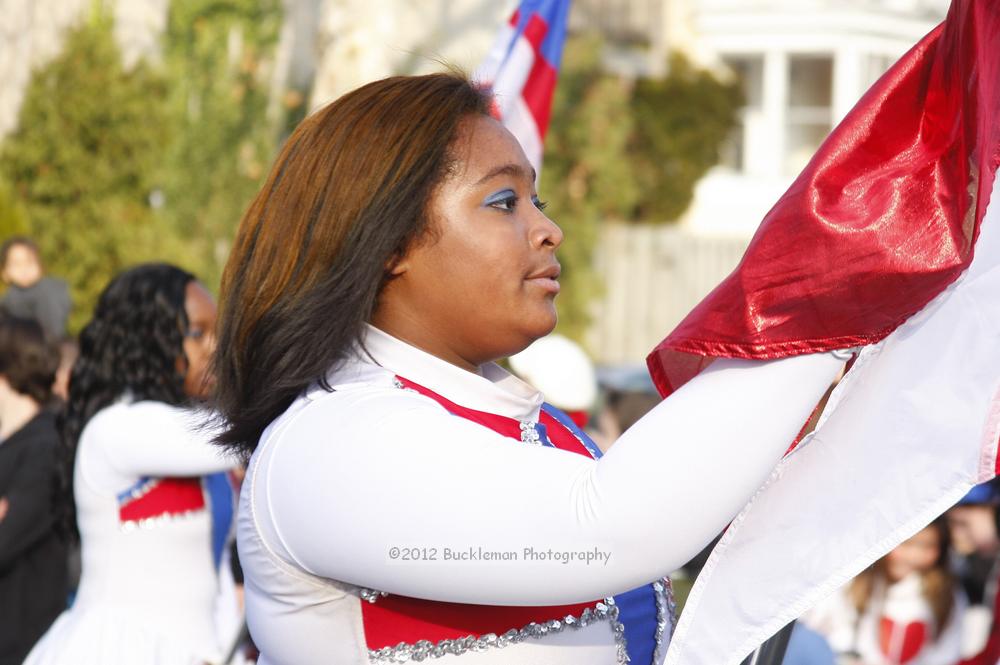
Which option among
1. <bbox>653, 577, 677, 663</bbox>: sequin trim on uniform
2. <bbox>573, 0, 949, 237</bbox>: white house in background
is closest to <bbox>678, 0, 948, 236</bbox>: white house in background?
<bbox>573, 0, 949, 237</bbox>: white house in background

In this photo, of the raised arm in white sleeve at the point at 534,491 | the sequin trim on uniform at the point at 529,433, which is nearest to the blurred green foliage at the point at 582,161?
the sequin trim on uniform at the point at 529,433

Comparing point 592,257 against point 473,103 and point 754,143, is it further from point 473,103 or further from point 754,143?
point 473,103

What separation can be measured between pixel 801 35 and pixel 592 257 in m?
6.50

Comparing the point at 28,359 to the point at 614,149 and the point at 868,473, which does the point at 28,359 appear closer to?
the point at 868,473

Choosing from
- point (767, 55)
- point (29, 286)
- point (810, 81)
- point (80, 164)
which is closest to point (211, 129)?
point (80, 164)

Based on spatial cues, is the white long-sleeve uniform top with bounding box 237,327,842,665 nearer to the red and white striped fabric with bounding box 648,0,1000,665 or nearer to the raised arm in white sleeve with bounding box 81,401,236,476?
the red and white striped fabric with bounding box 648,0,1000,665

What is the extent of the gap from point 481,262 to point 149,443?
76.9 inches

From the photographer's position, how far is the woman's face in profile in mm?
1652

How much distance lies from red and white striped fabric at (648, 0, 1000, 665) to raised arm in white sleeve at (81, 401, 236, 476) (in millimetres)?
1926

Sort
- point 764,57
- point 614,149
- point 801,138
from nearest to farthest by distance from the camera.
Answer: point 614,149 < point 801,138 < point 764,57

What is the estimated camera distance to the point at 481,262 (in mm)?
1649

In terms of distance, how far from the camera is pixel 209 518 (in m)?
3.73

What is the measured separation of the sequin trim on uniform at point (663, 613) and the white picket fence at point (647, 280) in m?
15.8

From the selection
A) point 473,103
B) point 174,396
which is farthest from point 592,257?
point 473,103
